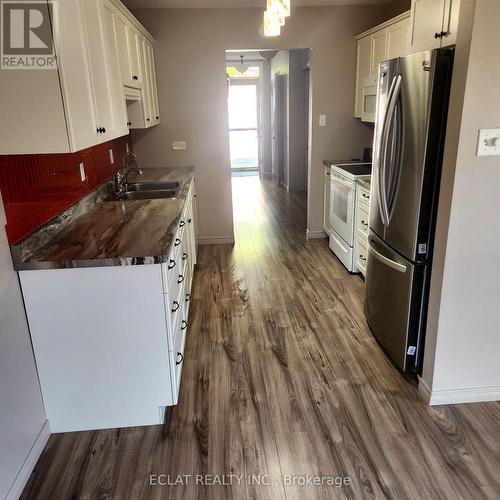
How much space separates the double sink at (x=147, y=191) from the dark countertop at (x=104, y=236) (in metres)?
0.35

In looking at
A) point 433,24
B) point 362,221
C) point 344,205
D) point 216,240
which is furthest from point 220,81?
point 433,24

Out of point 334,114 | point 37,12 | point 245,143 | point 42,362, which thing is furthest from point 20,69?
point 245,143

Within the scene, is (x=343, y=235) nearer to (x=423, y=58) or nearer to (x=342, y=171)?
(x=342, y=171)

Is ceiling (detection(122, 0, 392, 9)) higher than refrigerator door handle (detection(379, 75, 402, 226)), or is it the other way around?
ceiling (detection(122, 0, 392, 9))

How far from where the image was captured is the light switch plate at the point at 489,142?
73.0 inches

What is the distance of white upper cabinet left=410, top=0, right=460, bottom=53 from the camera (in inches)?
78.4

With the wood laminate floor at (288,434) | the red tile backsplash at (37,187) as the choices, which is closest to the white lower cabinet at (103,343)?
the wood laminate floor at (288,434)

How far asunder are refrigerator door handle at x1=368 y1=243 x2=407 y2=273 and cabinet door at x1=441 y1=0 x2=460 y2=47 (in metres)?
1.14

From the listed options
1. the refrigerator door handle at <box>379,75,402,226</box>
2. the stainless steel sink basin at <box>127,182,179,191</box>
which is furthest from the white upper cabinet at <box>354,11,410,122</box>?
the stainless steel sink basin at <box>127,182,179,191</box>

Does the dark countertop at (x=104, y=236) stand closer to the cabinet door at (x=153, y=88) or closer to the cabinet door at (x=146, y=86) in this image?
the cabinet door at (x=146, y=86)

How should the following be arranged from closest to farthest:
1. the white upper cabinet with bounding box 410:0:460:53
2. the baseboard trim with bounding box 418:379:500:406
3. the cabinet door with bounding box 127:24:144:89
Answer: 1. the white upper cabinet with bounding box 410:0:460:53
2. the baseboard trim with bounding box 418:379:500:406
3. the cabinet door with bounding box 127:24:144:89

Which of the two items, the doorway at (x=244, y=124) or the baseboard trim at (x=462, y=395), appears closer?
the baseboard trim at (x=462, y=395)

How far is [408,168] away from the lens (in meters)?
2.19

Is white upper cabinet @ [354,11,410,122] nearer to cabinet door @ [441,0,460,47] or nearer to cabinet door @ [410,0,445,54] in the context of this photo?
cabinet door @ [410,0,445,54]
